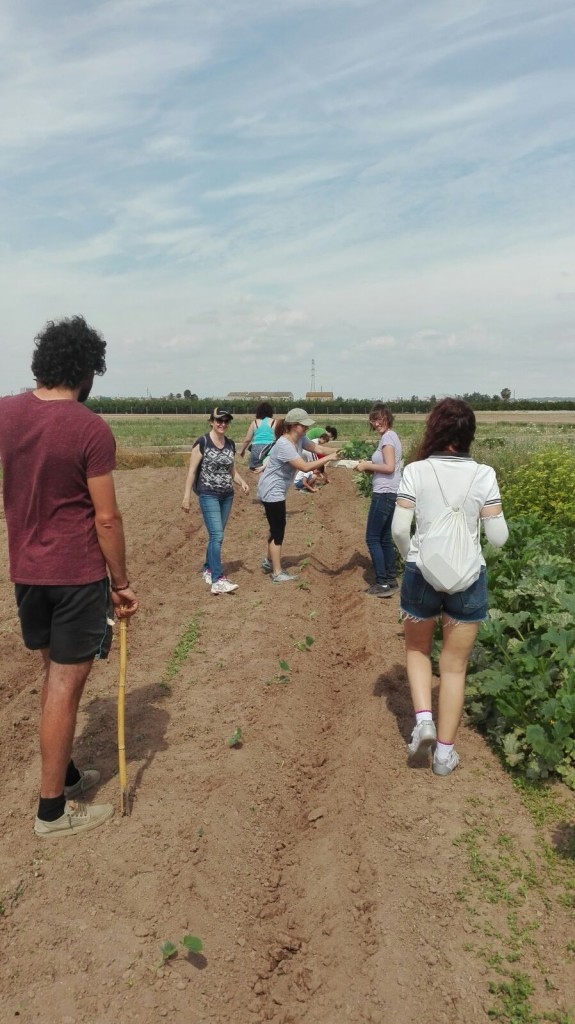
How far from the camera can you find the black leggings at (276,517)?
7.72 meters

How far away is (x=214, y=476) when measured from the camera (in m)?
7.48

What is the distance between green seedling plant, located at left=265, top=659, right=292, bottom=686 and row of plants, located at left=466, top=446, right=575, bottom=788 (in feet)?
4.49

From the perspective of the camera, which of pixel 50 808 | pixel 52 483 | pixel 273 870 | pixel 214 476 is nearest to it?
pixel 52 483

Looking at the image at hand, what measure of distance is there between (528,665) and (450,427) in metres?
1.48

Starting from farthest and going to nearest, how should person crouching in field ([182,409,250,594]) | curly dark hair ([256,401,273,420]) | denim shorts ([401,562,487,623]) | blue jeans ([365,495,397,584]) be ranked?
curly dark hair ([256,401,273,420]), person crouching in field ([182,409,250,594]), blue jeans ([365,495,397,584]), denim shorts ([401,562,487,623])

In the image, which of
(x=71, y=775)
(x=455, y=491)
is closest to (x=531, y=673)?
(x=455, y=491)

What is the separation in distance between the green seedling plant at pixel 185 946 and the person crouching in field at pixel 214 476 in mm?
4759

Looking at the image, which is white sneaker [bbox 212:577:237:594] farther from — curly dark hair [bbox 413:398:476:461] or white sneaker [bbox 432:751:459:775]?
curly dark hair [bbox 413:398:476:461]

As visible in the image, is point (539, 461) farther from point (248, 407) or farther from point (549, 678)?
point (248, 407)

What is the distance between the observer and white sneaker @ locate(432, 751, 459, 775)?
13.4 ft

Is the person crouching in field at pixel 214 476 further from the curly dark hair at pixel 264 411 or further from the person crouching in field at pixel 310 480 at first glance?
the curly dark hair at pixel 264 411

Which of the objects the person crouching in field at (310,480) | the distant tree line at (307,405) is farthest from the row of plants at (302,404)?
the person crouching in field at (310,480)

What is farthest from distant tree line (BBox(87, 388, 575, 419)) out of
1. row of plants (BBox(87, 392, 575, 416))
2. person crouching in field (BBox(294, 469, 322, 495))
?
person crouching in field (BBox(294, 469, 322, 495))

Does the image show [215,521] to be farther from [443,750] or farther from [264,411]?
[264,411]
